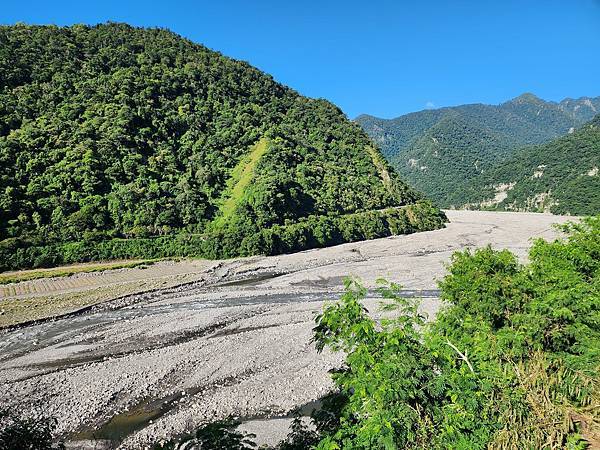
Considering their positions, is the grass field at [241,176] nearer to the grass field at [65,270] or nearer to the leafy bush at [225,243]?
the leafy bush at [225,243]

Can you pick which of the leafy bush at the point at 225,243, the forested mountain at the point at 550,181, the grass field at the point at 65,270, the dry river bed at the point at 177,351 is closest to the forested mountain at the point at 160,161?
the leafy bush at the point at 225,243

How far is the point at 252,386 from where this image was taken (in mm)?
22453

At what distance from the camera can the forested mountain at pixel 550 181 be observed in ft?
386

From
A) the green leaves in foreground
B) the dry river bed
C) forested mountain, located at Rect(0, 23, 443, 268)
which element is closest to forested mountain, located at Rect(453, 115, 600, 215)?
forested mountain, located at Rect(0, 23, 443, 268)

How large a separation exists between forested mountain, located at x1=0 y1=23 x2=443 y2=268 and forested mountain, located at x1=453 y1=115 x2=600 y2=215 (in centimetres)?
5369

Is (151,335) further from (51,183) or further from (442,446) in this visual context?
(51,183)

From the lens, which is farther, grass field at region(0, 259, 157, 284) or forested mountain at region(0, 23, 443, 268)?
forested mountain at region(0, 23, 443, 268)

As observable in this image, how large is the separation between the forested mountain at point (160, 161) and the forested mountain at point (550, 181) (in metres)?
53.7

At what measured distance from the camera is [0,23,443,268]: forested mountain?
5644 centimetres

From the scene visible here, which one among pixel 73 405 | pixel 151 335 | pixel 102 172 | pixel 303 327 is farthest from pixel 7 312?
pixel 102 172

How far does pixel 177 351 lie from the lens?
89.7 ft

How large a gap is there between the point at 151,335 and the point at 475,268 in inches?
936

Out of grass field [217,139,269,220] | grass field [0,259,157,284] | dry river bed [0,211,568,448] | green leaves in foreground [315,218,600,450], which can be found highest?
grass field [217,139,269,220]

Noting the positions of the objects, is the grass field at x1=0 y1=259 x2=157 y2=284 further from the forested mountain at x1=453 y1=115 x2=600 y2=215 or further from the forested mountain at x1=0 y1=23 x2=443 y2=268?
the forested mountain at x1=453 y1=115 x2=600 y2=215
